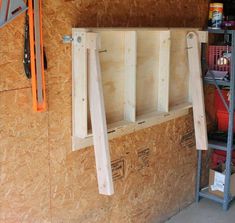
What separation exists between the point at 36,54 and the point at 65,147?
1.87 ft

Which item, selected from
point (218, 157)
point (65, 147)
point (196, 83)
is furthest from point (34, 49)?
point (218, 157)

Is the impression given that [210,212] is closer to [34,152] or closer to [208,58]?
[208,58]

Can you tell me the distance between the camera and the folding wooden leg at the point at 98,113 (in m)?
2.05

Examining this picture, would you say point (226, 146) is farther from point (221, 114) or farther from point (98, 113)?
point (98, 113)

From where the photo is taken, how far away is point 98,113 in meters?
2.09

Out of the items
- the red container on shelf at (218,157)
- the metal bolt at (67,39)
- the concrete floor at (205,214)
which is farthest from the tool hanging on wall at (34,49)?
the red container on shelf at (218,157)

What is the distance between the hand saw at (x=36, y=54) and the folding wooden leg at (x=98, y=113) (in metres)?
0.25

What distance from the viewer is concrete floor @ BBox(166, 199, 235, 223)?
3.18 m

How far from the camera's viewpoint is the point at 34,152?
2100mm

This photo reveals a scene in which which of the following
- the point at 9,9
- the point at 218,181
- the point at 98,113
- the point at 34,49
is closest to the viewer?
the point at 9,9

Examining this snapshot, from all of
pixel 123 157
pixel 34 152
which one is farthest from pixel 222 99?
pixel 34 152

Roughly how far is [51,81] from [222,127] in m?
1.93

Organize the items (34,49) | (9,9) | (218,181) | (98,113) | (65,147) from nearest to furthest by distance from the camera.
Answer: (9,9), (34,49), (98,113), (65,147), (218,181)

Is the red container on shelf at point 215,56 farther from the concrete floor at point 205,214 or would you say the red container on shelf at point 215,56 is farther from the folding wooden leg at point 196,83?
the concrete floor at point 205,214
